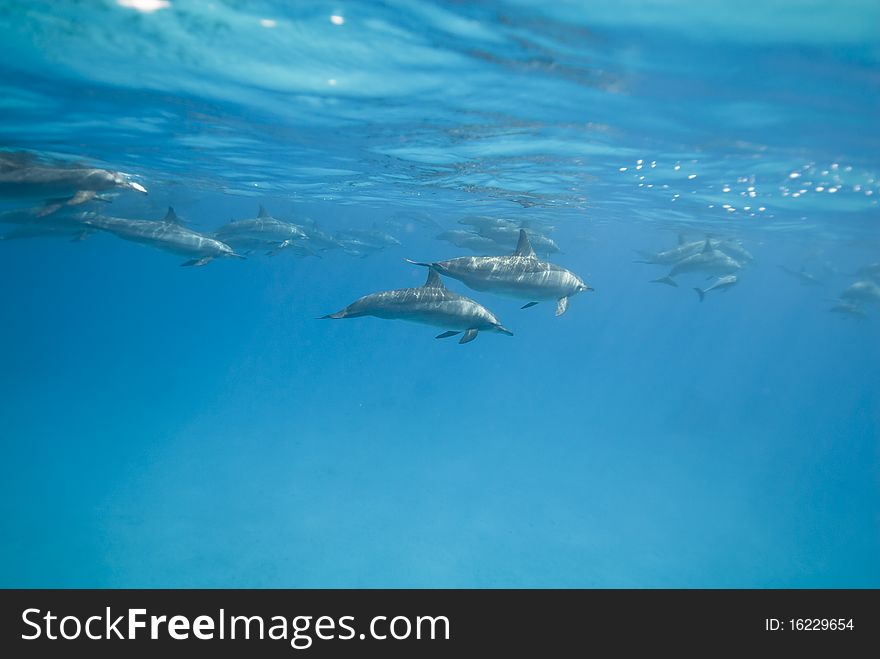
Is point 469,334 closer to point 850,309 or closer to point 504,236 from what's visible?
point 504,236

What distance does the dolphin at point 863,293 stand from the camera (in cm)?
2250

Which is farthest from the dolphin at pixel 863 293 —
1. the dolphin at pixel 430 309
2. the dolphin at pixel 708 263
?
the dolphin at pixel 430 309

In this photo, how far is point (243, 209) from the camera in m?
38.2

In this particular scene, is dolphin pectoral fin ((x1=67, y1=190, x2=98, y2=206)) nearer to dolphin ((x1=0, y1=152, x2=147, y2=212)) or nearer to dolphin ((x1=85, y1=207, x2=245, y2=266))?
dolphin ((x1=0, y1=152, x2=147, y2=212))

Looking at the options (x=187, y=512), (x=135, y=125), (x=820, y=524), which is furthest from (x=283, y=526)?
(x=820, y=524)

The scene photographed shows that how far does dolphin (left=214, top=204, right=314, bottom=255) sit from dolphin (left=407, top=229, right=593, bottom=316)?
364 inches

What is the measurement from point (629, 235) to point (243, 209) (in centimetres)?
3003

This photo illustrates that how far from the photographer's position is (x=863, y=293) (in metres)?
22.8

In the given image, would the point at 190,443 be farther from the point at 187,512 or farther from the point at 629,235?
the point at 629,235

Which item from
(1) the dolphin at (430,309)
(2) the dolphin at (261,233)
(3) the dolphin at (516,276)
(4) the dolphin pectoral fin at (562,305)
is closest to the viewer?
(1) the dolphin at (430,309)

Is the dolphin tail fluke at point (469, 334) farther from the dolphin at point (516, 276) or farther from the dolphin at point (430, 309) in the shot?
the dolphin at point (516, 276)

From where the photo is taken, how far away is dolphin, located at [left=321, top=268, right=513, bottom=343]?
9922 mm

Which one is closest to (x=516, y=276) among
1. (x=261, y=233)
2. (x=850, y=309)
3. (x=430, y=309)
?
(x=430, y=309)

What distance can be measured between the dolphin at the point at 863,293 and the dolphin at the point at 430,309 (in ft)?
70.5
